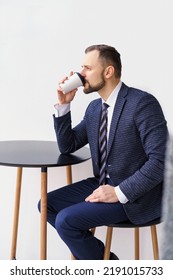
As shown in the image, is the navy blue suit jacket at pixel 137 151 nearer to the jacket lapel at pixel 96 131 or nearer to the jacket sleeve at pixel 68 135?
the jacket lapel at pixel 96 131

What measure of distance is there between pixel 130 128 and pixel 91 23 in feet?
2.10

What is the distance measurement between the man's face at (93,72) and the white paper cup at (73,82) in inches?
0.8

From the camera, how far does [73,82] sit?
54.9 inches

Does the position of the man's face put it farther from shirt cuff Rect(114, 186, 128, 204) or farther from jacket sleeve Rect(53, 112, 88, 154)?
shirt cuff Rect(114, 186, 128, 204)

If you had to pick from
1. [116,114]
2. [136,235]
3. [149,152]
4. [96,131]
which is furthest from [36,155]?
[136,235]

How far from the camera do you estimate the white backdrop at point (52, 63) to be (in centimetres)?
156

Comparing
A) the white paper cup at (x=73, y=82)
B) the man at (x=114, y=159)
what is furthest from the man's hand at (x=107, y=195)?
the white paper cup at (x=73, y=82)

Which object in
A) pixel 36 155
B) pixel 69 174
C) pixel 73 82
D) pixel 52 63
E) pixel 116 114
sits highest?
pixel 52 63

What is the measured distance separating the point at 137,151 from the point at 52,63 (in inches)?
27.2

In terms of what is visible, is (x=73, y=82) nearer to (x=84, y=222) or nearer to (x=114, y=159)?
(x=114, y=159)

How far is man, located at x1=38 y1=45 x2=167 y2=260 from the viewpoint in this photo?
121 cm

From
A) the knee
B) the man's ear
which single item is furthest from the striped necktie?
the knee

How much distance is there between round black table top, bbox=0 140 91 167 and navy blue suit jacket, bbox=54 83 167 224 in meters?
0.12

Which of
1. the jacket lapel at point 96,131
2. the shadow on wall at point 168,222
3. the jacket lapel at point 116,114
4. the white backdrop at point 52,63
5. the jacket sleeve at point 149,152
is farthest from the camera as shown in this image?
the white backdrop at point 52,63
